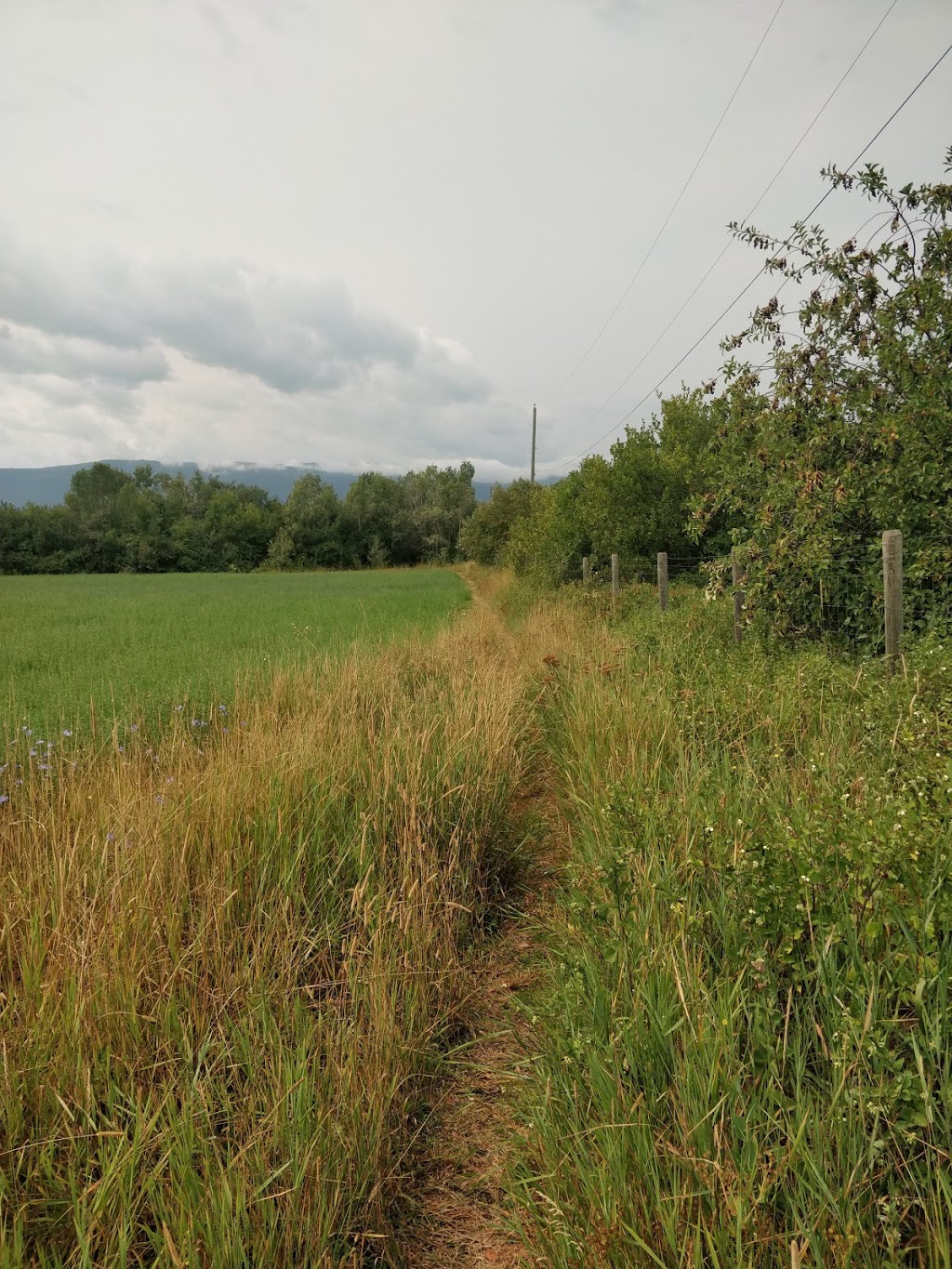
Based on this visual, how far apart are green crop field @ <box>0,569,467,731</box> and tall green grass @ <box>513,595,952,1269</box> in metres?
4.31

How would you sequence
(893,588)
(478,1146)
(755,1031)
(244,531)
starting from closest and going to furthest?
(755,1031), (478,1146), (893,588), (244,531)

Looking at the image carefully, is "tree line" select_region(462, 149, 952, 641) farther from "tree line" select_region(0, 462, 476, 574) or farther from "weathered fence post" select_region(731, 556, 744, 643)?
"tree line" select_region(0, 462, 476, 574)

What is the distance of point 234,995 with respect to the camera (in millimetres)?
2514

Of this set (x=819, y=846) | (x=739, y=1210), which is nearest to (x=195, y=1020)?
(x=739, y=1210)

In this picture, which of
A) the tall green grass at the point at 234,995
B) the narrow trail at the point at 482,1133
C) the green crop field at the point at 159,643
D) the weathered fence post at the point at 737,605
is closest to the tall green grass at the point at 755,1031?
Answer: the narrow trail at the point at 482,1133

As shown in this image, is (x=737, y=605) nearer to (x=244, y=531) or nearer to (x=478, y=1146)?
(x=478, y=1146)

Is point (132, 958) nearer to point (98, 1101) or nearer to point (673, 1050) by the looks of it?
point (98, 1101)

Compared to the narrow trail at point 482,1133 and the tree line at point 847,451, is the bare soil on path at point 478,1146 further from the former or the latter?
the tree line at point 847,451

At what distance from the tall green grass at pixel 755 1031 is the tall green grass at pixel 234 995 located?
0.54 metres

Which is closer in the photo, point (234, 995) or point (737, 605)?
point (234, 995)

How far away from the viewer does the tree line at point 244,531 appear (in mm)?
68250

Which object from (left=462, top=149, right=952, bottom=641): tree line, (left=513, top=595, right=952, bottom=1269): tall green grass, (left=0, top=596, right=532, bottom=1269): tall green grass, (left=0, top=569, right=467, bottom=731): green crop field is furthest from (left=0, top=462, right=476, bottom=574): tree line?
(left=513, top=595, right=952, bottom=1269): tall green grass

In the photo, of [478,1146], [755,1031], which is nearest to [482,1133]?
[478,1146]

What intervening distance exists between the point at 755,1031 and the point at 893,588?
16.2 ft
